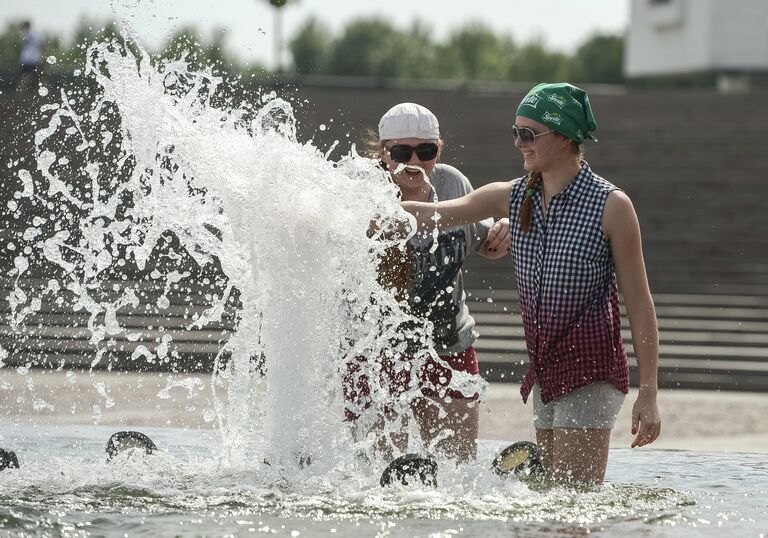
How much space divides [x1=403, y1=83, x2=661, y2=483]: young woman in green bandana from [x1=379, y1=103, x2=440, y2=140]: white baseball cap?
477 millimetres

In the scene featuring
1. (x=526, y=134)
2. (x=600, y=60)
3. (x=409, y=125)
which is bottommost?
(x=526, y=134)

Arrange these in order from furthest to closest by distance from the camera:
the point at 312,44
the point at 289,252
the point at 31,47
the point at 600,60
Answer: the point at 312,44 < the point at 600,60 < the point at 31,47 < the point at 289,252

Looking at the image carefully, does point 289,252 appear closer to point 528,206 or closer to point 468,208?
point 468,208

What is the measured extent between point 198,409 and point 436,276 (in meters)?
4.69

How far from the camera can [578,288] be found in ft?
13.3

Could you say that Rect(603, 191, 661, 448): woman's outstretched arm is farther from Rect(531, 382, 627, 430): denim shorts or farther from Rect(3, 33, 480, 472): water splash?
Rect(3, 33, 480, 472): water splash

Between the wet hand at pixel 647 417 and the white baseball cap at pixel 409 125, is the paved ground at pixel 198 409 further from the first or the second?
the wet hand at pixel 647 417

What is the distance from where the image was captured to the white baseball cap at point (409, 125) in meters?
4.57

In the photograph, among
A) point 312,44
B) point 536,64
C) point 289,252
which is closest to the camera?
point 289,252

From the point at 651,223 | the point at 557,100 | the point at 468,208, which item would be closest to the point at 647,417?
the point at 468,208

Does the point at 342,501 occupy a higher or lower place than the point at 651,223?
lower

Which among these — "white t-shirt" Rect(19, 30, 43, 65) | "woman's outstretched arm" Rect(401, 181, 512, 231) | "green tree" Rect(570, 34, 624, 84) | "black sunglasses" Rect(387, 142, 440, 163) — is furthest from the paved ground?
"green tree" Rect(570, 34, 624, 84)

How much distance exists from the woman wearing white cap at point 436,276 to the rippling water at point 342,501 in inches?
8.2

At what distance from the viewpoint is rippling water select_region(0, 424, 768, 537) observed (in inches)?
146
